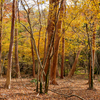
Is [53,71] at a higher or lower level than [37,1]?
lower

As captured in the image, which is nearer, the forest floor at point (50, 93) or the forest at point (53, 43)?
the forest floor at point (50, 93)

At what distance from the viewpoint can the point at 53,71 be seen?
25.6 ft

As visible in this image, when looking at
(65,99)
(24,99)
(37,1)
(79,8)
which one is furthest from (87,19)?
(24,99)

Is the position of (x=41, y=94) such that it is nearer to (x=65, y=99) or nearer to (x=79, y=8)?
(x=65, y=99)

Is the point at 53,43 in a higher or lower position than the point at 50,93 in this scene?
higher

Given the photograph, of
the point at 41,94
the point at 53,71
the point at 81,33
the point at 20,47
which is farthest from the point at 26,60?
the point at 41,94

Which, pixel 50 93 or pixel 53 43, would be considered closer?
pixel 53 43

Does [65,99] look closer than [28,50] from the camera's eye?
Yes

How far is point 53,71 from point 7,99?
4.09m

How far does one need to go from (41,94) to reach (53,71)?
10.4ft

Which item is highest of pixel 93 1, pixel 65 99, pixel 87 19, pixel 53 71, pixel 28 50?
pixel 93 1

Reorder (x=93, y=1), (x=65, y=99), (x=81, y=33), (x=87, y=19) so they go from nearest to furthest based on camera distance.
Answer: (x=65, y=99), (x=93, y=1), (x=87, y=19), (x=81, y=33)

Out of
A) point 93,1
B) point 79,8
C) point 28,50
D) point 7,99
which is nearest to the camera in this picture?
point 7,99

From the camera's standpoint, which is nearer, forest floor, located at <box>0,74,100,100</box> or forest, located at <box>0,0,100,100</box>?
forest floor, located at <box>0,74,100,100</box>
